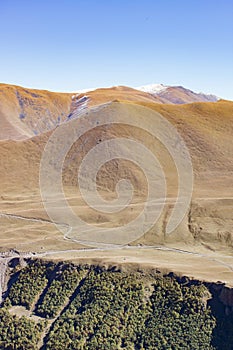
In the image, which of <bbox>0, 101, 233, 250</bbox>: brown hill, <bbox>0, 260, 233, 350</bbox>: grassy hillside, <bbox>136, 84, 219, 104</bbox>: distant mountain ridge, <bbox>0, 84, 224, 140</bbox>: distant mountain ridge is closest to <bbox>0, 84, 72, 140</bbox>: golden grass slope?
<bbox>0, 84, 224, 140</bbox>: distant mountain ridge

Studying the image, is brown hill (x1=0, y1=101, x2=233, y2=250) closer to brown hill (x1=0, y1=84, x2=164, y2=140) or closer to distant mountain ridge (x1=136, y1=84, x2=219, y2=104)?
brown hill (x1=0, y1=84, x2=164, y2=140)

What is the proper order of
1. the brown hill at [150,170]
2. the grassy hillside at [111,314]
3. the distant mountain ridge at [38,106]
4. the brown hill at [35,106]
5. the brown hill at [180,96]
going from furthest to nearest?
the brown hill at [180,96] → the brown hill at [35,106] → the distant mountain ridge at [38,106] → the brown hill at [150,170] → the grassy hillside at [111,314]

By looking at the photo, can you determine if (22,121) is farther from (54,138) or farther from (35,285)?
(35,285)

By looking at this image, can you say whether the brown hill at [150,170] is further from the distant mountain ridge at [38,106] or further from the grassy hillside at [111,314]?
the distant mountain ridge at [38,106]

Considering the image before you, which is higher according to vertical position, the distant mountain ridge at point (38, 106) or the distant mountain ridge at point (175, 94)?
the distant mountain ridge at point (175, 94)

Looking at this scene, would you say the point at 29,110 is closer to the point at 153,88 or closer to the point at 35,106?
the point at 35,106

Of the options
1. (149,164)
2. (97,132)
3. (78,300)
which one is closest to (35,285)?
(78,300)

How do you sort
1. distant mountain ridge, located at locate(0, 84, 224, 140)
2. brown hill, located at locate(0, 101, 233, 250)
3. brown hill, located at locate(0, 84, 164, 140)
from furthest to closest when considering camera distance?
brown hill, located at locate(0, 84, 164, 140), distant mountain ridge, located at locate(0, 84, 224, 140), brown hill, located at locate(0, 101, 233, 250)

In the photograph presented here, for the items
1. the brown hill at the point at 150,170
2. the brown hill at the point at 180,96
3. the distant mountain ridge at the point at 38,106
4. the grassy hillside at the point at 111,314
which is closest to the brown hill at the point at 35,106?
the distant mountain ridge at the point at 38,106

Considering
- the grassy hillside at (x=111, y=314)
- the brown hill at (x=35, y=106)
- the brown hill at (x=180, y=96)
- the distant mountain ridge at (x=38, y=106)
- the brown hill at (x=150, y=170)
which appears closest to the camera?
the grassy hillside at (x=111, y=314)
